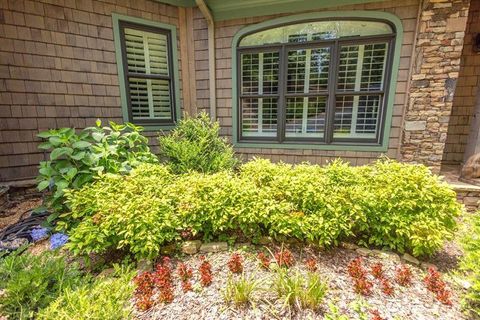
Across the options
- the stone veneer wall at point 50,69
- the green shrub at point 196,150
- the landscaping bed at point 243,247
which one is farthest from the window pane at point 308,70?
the stone veneer wall at point 50,69

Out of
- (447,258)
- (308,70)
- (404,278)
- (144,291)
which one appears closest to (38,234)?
(144,291)

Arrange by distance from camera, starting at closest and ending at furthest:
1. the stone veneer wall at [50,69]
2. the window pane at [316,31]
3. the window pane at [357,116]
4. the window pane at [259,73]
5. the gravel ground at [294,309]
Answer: the gravel ground at [294,309] < the stone veneer wall at [50,69] < the window pane at [316,31] < the window pane at [357,116] < the window pane at [259,73]

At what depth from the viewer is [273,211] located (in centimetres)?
220

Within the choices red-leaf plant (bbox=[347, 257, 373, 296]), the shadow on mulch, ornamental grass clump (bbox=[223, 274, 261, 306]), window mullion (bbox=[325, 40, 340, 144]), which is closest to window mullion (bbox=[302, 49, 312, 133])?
window mullion (bbox=[325, 40, 340, 144])

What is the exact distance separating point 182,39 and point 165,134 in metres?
1.75

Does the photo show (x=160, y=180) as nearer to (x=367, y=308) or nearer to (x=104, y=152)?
(x=104, y=152)

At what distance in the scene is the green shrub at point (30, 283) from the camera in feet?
4.61

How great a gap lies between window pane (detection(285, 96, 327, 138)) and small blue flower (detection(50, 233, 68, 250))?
354 cm

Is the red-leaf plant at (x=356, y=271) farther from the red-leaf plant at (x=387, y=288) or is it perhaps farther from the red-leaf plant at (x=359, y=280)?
the red-leaf plant at (x=387, y=288)

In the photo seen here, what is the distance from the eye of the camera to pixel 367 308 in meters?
1.63

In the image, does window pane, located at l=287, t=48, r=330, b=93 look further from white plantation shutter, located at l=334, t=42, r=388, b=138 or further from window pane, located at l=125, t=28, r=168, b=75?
window pane, located at l=125, t=28, r=168, b=75

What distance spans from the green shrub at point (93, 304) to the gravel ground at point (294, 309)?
0.28 metres

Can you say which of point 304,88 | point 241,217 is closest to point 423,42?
point 304,88

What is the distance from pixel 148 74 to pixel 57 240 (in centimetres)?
294
